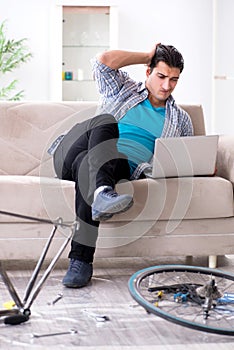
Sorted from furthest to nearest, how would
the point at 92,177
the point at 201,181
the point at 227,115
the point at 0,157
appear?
the point at 227,115 < the point at 0,157 < the point at 201,181 < the point at 92,177

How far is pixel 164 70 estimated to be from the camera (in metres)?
3.44

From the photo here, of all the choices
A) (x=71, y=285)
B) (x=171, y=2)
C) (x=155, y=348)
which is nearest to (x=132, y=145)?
(x=71, y=285)

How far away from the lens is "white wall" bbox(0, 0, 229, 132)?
6691 mm

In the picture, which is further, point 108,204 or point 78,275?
point 78,275

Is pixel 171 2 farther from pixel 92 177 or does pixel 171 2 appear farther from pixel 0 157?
pixel 92 177

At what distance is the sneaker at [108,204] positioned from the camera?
2.75 meters

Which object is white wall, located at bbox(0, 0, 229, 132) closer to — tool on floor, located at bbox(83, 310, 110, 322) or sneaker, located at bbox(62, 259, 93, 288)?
sneaker, located at bbox(62, 259, 93, 288)

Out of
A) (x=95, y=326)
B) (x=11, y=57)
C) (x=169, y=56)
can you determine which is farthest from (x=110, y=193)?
(x=11, y=57)

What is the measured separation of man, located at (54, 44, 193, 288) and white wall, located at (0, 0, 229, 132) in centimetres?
325

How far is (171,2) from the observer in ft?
22.5

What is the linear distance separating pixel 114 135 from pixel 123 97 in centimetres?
42

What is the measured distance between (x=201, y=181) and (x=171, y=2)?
3.99m

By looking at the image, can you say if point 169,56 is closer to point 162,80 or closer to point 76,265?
point 162,80

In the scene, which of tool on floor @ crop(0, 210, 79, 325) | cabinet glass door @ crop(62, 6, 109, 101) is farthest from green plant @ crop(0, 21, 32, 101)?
tool on floor @ crop(0, 210, 79, 325)
